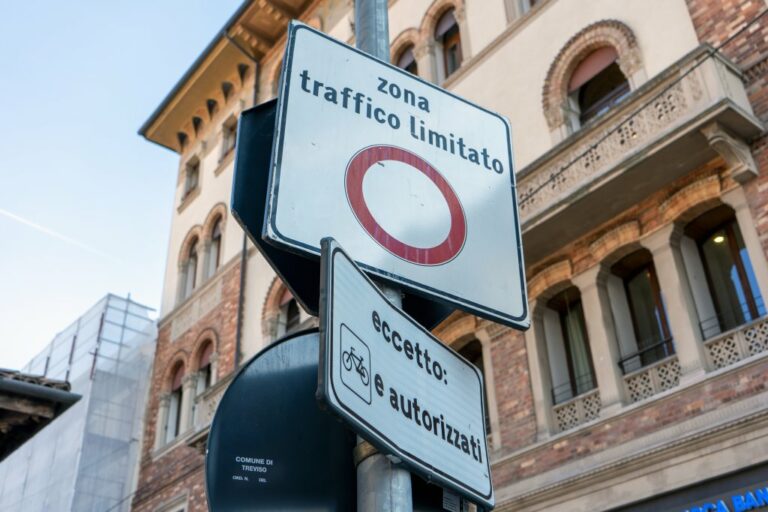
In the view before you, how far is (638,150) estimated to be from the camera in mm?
10570

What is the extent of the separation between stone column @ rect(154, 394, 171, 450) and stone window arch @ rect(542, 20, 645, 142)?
12516mm

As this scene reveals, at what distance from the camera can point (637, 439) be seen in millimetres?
10039

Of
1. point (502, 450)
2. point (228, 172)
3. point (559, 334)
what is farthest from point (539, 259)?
point (228, 172)

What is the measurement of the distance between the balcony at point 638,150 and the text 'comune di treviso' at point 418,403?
27.8ft

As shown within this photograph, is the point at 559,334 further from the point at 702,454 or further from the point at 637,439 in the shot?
the point at 702,454

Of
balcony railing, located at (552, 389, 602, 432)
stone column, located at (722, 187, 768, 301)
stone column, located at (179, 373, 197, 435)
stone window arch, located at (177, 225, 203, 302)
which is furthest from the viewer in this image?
stone window arch, located at (177, 225, 203, 302)

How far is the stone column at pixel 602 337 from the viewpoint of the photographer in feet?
35.0

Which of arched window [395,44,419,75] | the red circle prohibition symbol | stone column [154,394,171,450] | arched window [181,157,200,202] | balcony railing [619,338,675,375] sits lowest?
the red circle prohibition symbol

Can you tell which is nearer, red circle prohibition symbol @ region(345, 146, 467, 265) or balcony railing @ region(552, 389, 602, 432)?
red circle prohibition symbol @ region(345, 146, 467, 265)

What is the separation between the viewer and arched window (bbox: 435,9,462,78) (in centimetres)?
1650

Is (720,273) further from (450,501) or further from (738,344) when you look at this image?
(450,501)

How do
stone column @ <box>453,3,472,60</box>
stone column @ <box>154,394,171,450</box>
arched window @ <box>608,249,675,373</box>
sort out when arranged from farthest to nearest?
stone column @ <box>154,394,171,450</box>, stone column @ <box>453,3,472,60</box>, arched window @ <box>608,249,675,373</box>

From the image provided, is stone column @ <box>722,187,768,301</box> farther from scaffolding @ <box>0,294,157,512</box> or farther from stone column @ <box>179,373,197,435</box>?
scaffolding @ <box>0,294,157,512</box>

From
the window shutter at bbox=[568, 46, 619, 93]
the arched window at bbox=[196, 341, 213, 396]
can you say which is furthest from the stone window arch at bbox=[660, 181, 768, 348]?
the arched window at bbox=[196, 341, 213, 396]
